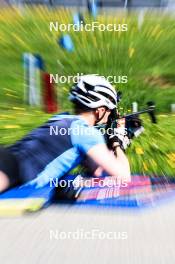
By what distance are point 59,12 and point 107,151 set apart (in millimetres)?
830

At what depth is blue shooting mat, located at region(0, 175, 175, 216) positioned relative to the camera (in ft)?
10.7

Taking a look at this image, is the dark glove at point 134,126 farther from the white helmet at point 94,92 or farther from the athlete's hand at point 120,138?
the white helmet at point 94,92

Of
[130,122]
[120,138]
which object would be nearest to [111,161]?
[120,138]

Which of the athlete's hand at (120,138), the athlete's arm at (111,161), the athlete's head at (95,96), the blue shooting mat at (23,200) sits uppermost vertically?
the athlete's head at (95,96)

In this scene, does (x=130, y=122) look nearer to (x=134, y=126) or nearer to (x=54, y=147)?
(x=134, y=126)

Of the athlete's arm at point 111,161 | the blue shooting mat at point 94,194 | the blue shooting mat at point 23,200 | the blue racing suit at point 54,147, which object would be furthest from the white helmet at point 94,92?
the blue shooting mat at point 23,200

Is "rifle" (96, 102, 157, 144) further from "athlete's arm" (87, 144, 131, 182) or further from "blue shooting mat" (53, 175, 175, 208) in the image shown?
"blue shooting mat" (53, 175, 175, 208)

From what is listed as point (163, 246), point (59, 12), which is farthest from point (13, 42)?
point (163, 246)

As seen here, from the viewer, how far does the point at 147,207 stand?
10.9ft

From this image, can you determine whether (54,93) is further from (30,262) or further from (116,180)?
(30,262)

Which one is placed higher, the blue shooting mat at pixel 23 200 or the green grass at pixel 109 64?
the green grass at pixel 109 64

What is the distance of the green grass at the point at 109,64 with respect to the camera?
10.4ft

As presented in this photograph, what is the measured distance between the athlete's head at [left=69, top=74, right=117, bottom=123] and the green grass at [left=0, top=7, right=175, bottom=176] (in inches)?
1.8

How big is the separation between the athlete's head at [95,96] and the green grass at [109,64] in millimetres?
46
